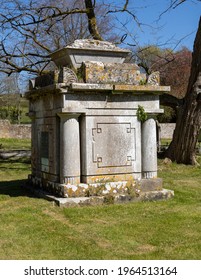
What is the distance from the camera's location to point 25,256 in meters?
4.77

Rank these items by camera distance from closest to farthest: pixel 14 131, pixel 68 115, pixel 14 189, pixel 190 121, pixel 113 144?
pixel 68 115
pixel 113 144
pixel 14 189
pixel 190 121
pixel 14 131

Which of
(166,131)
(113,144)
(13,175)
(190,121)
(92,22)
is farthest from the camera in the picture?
(166,131)

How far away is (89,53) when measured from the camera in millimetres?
8047

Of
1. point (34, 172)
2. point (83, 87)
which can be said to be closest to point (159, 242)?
point (83, 87)

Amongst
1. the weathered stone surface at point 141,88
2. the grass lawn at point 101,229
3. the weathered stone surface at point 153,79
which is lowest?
the grass lawn at point 101,229

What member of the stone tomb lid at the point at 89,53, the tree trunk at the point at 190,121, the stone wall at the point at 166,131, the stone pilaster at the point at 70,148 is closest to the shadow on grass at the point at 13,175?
the stone pilaster at the point at 70,148

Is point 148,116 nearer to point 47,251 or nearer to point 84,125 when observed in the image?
point 84,125

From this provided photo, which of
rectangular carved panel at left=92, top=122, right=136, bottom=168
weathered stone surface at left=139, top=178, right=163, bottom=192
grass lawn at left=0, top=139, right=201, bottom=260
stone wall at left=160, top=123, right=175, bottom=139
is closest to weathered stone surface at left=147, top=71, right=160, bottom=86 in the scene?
rectangular carved panel at left=92, top=122, right=136, bottom=168

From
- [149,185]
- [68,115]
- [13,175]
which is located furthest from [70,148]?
[13,175]

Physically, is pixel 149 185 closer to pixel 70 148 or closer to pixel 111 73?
pixel 70 148

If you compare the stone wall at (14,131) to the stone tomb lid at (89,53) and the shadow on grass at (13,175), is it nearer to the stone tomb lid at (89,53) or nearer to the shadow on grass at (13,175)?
the shadow on grass at (13,175)

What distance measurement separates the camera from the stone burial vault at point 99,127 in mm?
7465

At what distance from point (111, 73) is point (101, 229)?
124 inches

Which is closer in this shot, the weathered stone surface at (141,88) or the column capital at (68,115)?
the column capital at (68,115)
